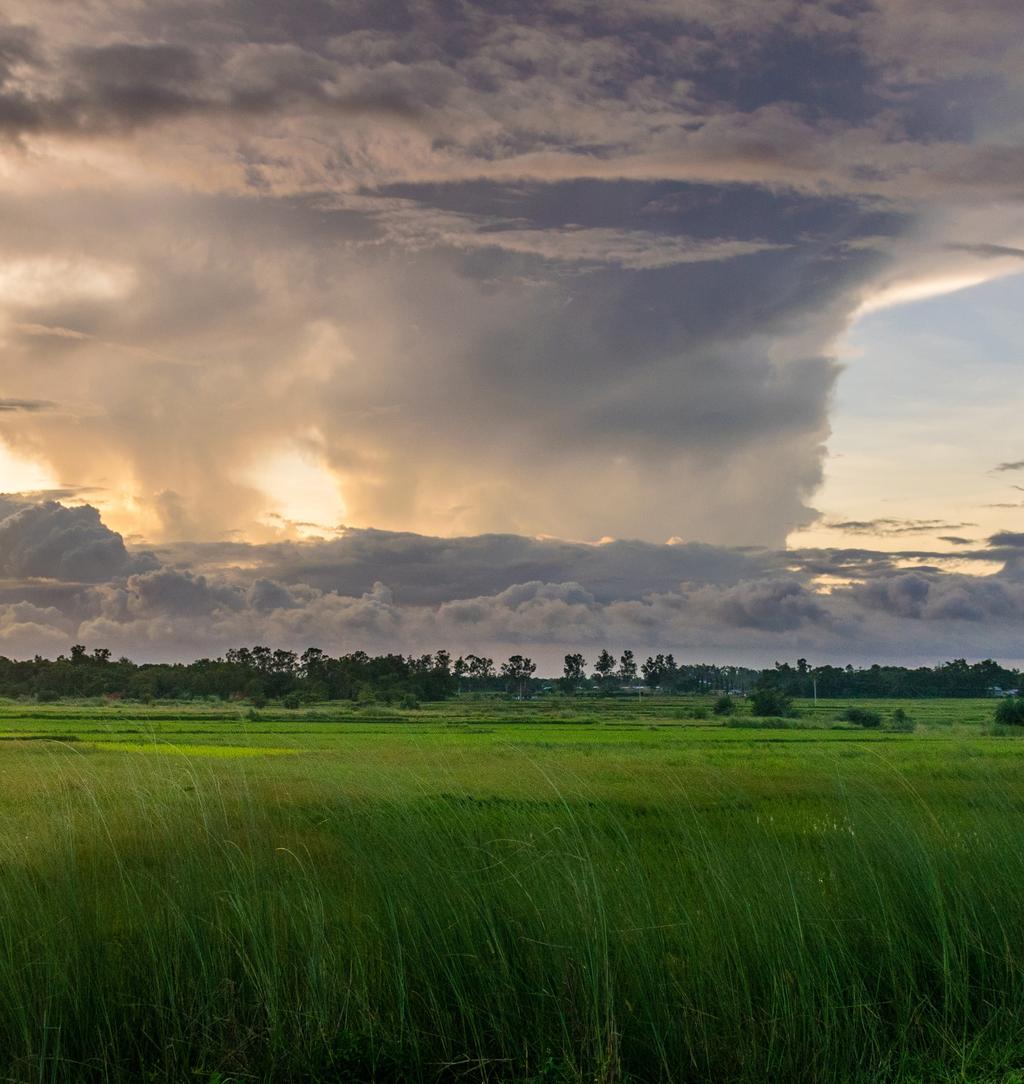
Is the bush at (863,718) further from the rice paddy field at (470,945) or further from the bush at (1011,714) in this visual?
the rice paddy field at (470,945)

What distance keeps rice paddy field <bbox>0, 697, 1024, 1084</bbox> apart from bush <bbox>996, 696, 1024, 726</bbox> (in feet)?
207

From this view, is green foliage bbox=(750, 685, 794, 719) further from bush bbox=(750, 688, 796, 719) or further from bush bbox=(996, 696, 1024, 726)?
bush bbox=(996, 696, 1024, 726)

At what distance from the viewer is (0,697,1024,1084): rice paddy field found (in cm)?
628

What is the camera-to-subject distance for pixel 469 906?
6766mm

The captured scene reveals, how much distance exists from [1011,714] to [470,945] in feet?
220

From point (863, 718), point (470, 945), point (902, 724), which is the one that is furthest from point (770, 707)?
point (470, 945)

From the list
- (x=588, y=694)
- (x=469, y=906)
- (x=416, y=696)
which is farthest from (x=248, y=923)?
(x=588, y=694)

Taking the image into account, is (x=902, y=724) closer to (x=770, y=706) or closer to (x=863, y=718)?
(x=863, y=718)

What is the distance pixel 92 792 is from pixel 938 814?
744cm

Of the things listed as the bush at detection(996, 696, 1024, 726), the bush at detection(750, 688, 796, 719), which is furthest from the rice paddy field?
the bush at detection(750, 688, 796, 719)

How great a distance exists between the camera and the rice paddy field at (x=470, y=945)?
628 centimetres

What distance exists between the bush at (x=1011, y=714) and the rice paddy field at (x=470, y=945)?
63.0 metres

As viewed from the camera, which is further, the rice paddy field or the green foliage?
the green foliage

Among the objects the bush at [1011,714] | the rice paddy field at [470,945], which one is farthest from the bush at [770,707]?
the rice paddy field at [470,945]
